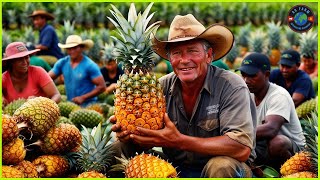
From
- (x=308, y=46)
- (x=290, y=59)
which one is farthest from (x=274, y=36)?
(x=290, y=59)

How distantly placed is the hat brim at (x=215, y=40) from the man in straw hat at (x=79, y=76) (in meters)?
5.03

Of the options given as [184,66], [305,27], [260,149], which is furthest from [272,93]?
[184,66]

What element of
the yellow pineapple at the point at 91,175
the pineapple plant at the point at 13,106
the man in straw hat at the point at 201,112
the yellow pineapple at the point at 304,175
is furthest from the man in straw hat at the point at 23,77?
the yellow pineapple at the point at 304,175

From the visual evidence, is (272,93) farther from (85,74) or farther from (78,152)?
(85,74)

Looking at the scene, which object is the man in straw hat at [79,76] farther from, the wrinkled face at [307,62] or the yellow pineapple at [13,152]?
the yellow pineapple at [13,152]

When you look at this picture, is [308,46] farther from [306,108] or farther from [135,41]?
[135,41]

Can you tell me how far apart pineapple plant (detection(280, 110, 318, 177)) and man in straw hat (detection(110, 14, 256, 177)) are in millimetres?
637

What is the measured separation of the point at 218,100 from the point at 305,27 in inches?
122

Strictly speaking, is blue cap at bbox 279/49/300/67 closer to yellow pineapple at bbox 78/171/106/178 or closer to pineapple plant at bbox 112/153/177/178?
pineapple plant at bbox 112/153/177/178

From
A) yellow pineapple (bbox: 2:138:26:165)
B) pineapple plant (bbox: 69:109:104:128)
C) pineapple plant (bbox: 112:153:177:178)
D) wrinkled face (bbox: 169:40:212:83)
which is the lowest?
pineapple plant (bbox: 69:109:104:128)

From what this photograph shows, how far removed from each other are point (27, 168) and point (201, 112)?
169cm

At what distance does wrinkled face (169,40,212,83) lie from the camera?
5285 mm

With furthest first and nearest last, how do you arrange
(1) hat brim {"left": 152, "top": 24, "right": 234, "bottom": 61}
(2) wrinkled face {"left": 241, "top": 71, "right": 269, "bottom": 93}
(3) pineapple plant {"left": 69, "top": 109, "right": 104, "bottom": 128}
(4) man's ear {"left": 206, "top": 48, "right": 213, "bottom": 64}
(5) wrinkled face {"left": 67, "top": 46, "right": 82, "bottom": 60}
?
1. (5) wrinkled face {"left": 67, "top": 46, "right": 82, "bottom": 60}
2. (3) pineapple plant {"left": 69, "top": 109, "right": 104, "bottom": 128}
3. (2) wrinkled face {"left": 241, "top": 71, "right": 269, "bottom": 93}
4. (4) man's ear {"left": 206, "top": 48, "right": 213, "bottom": 64}
5. (1) hat brim {"left": 152, "top": 24, "right": 234, "bottom": 61}

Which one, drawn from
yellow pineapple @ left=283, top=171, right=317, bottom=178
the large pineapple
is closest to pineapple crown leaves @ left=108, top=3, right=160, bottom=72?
the large pineapple
